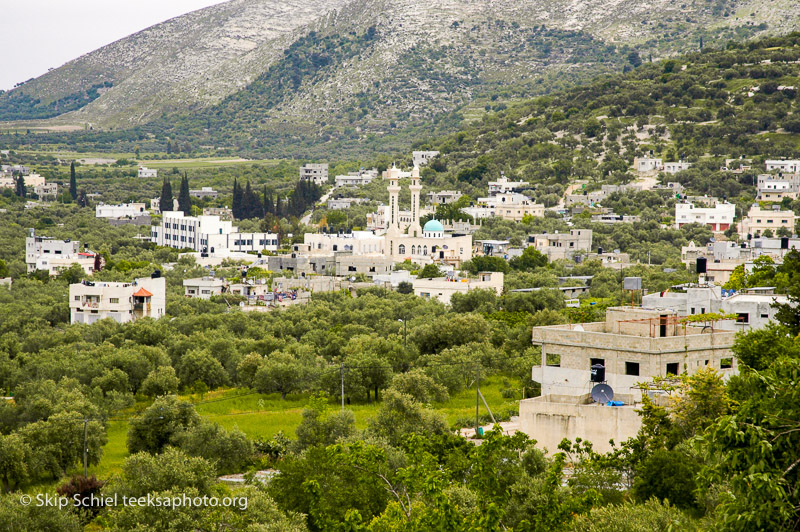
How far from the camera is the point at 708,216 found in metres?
94.2

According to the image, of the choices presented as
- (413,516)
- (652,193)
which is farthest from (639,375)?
(652,193)

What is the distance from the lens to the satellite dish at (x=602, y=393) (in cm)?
2664

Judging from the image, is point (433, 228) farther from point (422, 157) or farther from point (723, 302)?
point (422, 157)

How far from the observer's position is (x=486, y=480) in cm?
1873

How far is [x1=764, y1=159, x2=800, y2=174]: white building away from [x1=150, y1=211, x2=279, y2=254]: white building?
150ft

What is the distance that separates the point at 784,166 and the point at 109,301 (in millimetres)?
69081

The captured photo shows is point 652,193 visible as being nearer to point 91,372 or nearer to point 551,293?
point 551,293

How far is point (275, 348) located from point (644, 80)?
9888 centimetres

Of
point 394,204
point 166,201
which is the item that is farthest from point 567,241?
point 166,201

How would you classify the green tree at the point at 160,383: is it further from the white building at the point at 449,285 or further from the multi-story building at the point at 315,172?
the multi-story building at the point at 315,172

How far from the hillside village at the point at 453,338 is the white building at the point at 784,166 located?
2041 millimetres

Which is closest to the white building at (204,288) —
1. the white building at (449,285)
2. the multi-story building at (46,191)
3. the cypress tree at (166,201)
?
the white building at (449,285)

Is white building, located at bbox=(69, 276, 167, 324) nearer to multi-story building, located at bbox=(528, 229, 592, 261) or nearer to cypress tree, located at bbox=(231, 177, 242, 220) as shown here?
multi-story building, located at bbox=(528, 229, 592, 261)

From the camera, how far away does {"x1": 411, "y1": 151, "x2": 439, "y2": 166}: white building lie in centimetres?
14038
